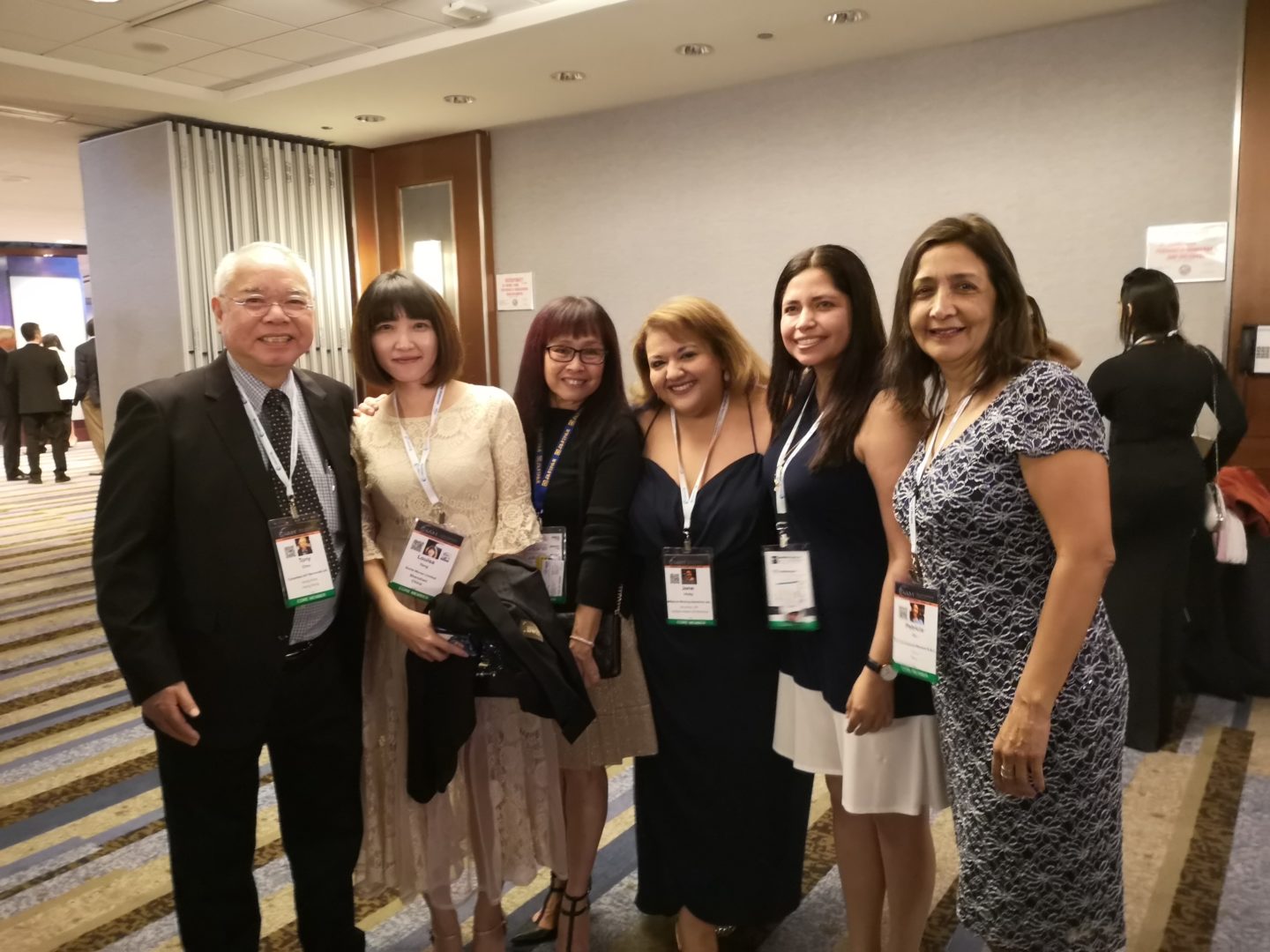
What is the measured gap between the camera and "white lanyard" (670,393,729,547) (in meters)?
2.00

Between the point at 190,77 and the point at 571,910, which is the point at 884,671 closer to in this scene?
the point at 571,910

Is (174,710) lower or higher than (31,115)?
lower

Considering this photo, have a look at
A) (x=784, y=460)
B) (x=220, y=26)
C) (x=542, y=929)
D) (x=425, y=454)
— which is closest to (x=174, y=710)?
(x=425, y=454)

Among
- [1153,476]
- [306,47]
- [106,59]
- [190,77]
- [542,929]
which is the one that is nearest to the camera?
[542,929]

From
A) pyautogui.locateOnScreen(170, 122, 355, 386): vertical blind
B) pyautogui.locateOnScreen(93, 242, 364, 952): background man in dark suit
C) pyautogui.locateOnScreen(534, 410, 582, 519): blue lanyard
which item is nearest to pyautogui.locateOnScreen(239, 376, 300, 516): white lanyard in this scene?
pyautogui.locateOnScreen(93, 242, 364, 952): background man in dark suit

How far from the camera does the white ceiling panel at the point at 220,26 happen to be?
168 inches

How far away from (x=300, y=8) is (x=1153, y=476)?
161 inches

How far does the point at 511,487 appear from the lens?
2.01 meters

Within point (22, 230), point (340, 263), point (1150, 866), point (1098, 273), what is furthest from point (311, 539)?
point (22, 230)

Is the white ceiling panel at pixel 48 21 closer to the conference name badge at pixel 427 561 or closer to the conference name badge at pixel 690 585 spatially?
the conference name badge at pixel 427 561

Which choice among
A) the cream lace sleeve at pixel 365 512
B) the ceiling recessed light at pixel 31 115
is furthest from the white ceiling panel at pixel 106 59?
the cream lace sleeve at pixel 365 512

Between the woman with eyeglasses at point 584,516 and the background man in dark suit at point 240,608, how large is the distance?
1.43ft

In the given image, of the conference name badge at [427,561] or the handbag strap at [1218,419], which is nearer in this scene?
the conference name badge at [427,561]

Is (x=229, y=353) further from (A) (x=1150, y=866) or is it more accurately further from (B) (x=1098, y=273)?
(B) (x=1098, y=273)
